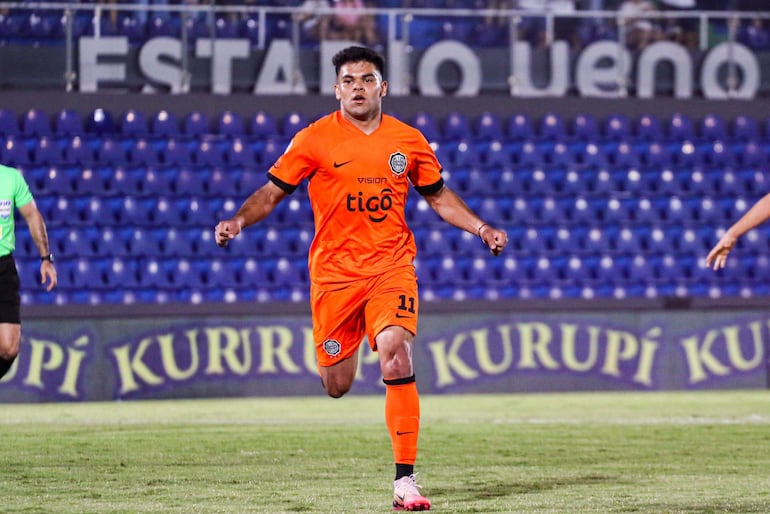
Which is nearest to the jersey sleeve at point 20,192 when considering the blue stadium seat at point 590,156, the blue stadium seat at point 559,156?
the blue stadium seat at point 559,156

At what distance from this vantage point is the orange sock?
568cm

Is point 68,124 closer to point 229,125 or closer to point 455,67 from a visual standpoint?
point 229,125

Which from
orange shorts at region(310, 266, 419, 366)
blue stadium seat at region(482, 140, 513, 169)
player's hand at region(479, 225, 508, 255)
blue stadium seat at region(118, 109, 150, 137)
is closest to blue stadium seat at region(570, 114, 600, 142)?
blue stadium seat at region(482, 140, 513, 169)

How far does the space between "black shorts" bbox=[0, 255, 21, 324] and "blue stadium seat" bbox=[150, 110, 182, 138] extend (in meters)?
7.69

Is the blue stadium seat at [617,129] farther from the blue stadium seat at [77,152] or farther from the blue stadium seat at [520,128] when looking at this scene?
the blue stadium seat at [77,152]

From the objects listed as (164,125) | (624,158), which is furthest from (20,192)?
(624,158)

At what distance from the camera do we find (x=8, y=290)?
7969mm

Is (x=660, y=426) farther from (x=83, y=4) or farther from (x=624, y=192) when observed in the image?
(x=83, y=4)

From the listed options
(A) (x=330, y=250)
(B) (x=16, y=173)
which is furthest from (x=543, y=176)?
(A) (x=330, y=250)

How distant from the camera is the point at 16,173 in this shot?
8016 millimetres

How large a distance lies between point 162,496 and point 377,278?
135 centimetres

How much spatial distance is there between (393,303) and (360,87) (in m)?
0.95

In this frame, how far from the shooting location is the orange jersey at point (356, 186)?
5895 mm

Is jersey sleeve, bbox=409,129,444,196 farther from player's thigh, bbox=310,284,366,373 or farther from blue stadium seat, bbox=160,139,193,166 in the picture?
blue stadium seat, bbox=160,139,193,166
